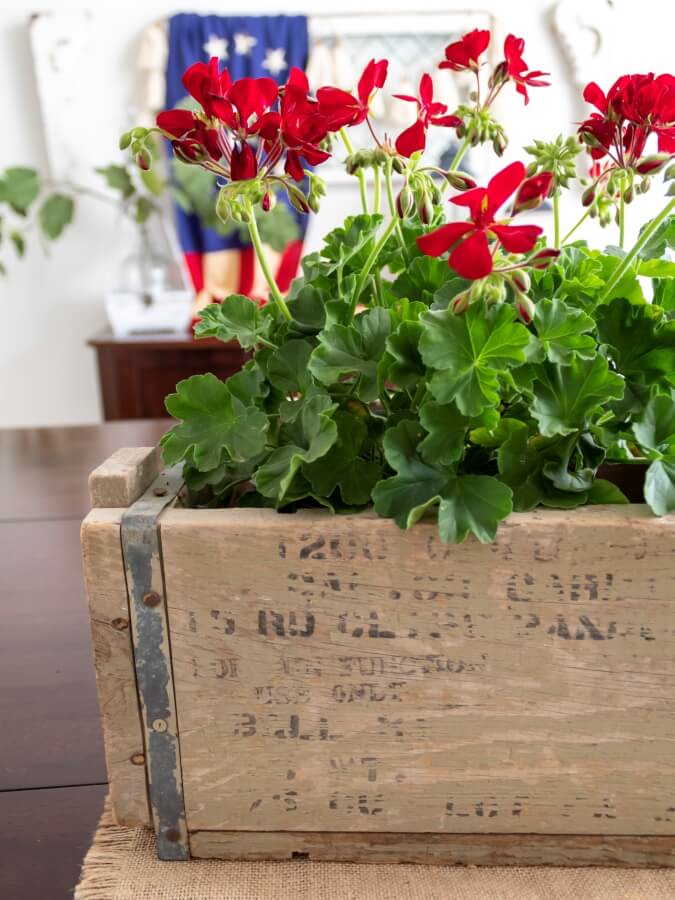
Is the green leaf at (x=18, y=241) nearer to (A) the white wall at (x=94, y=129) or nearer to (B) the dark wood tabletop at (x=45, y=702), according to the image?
(A) the white wall at (x=94, y=129)

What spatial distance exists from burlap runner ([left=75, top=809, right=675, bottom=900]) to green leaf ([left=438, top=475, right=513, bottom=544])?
0.71 ft

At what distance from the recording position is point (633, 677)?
50 cm

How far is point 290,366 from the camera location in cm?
57

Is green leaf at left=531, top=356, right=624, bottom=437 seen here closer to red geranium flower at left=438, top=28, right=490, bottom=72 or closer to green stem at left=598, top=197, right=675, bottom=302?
green stem at left=598, top=197, right=675, bottom=302

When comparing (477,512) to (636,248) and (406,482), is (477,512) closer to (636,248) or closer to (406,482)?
(406,482)

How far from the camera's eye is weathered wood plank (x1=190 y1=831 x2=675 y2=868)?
0.54 metres

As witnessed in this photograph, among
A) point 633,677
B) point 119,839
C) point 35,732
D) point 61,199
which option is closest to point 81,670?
point 35,732

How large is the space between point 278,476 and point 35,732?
32 cm

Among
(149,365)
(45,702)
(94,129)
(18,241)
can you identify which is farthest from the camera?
(94,129)

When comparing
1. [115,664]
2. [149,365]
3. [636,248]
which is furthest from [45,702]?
[149,365]

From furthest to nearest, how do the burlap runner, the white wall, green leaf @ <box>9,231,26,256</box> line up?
the white wall
green leaf @ <box>9,231,26,256</box>
the burlap runner

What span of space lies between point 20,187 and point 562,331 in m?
3.02

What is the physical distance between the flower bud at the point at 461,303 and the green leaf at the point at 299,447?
10 centimetres

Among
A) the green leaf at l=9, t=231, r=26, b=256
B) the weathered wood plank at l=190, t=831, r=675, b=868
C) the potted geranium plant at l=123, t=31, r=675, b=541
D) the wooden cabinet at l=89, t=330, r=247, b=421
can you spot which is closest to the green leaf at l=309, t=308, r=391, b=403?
the potted geranium plant at l=123, t=31, r=675, b=541
